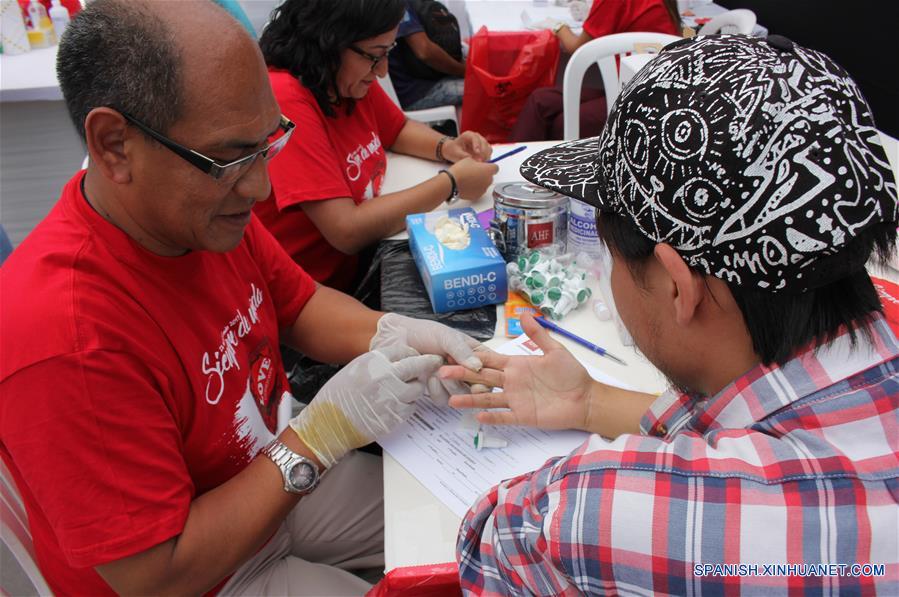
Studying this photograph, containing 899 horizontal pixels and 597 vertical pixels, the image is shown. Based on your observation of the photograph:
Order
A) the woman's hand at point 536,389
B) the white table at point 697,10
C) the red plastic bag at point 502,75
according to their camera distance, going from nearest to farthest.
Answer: the woman's hand at point 536,389 → the red plastic bag at point 502,75 → the white table at point 697,10

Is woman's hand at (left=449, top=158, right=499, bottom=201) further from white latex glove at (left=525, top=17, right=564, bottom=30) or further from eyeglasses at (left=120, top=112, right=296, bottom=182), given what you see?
white latex glove at (left=525, top=17, right=564, bottom=30)

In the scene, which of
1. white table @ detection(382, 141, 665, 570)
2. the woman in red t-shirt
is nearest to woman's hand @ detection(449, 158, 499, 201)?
the woman in red t-shirt

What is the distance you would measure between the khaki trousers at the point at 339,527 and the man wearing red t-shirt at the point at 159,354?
0.04m

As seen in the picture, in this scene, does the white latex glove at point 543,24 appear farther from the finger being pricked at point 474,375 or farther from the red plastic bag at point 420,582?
the red plastic bag at point 420,582

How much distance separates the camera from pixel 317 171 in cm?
178

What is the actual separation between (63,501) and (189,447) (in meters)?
0.23

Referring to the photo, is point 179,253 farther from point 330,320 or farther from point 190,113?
point 330,320

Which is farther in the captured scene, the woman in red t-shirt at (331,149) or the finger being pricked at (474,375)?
the woman in red t-shirt at (331,149)

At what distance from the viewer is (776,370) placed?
70 cm

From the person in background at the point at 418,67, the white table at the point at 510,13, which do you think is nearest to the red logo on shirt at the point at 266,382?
the person in background at the point at 418,67

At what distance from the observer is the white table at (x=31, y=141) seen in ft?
10.2

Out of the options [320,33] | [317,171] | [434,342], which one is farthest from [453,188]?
[434,342]

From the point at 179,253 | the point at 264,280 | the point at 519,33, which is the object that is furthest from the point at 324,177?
the point at 519,33

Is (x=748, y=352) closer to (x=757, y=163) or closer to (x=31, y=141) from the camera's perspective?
(x=757, y=163)
